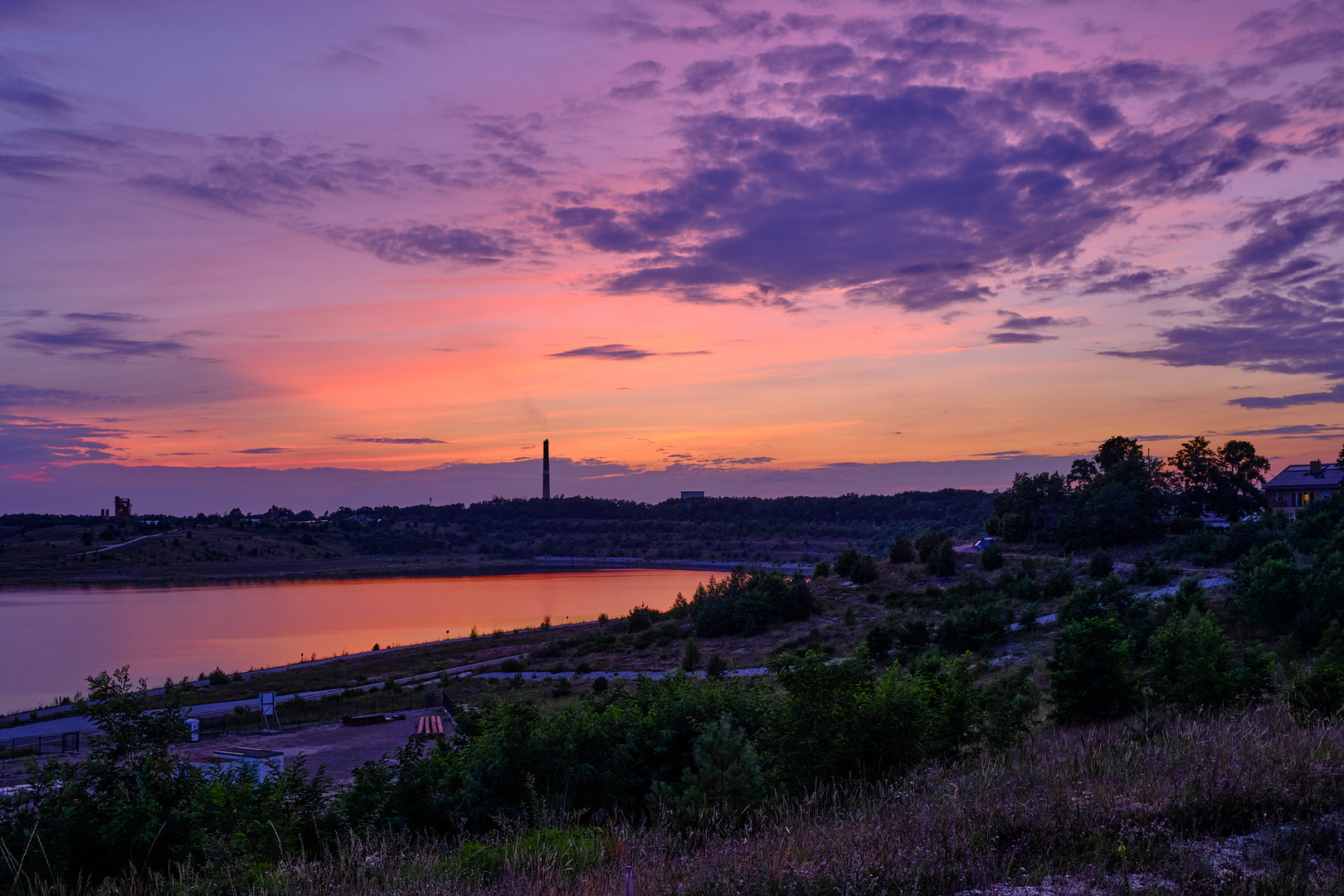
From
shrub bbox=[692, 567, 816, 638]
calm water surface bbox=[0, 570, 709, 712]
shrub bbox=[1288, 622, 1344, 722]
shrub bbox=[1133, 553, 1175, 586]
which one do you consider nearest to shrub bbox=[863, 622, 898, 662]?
shrub bbox=[1133, 553, 1175, 586]

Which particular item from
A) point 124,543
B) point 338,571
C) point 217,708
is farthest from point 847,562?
point 124,543

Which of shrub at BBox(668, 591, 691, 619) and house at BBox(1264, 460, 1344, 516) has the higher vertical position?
house at BBox(1264, 460, 1344, 516)

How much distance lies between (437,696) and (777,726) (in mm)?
25783

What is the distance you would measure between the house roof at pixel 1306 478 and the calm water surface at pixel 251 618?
47.4m

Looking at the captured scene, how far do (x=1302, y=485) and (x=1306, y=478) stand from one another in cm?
159

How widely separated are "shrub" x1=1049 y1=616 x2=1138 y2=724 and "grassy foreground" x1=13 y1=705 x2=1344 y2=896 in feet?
17.5

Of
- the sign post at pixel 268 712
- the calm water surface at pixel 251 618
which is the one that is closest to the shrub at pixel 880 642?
the sign post at pixel 268 712

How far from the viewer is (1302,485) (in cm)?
5941

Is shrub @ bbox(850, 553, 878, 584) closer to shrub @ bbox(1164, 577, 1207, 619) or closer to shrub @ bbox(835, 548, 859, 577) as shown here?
shrub @ bbox(835, 548, 859, 577)

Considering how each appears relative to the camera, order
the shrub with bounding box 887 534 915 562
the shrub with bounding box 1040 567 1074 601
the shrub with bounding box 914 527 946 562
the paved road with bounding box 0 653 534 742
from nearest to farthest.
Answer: the paved road with bounding box 0 653 534 742 < the shrub with bounding box 1040 567 1074 601 < the shrub with bounding box 914 527 946 562 < the shrub with bounding box 887 534 915 562

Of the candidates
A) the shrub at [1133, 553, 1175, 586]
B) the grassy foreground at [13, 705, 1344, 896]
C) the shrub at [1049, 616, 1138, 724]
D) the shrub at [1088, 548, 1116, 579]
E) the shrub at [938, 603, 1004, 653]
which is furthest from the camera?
the shrub at [1088, 548, 1116, 579]

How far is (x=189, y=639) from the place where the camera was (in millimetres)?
54469

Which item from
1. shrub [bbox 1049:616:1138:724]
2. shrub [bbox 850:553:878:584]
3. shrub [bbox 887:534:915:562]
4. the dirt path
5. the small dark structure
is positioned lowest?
the small dark structure

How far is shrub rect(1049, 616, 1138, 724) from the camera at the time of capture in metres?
11.5
